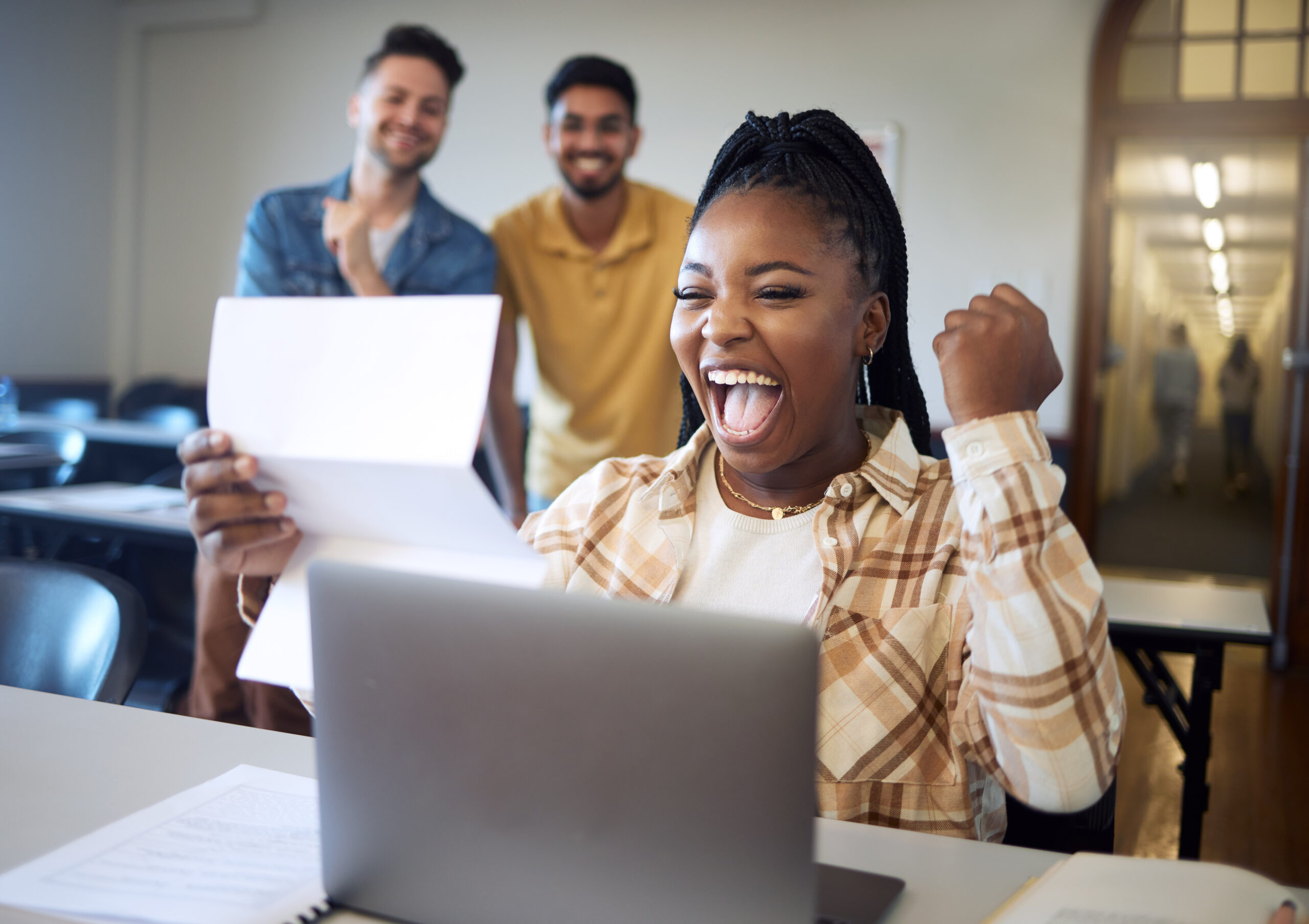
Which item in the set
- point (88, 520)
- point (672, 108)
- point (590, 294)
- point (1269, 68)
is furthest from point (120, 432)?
point (1269, 68)

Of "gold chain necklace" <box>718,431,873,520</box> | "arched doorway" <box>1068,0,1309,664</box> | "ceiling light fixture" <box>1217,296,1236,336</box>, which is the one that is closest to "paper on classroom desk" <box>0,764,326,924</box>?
"gold chain necklace" <box>718,431,873,520</box>

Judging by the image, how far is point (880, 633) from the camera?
1.01 metres

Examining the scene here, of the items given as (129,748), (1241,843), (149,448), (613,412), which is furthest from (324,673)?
(149,448)

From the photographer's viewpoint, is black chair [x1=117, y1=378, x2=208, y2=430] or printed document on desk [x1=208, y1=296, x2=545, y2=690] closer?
printed document on desk [x1=208, y1=296, x2=545, y2=690]

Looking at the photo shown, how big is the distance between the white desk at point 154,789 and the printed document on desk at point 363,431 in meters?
0.13

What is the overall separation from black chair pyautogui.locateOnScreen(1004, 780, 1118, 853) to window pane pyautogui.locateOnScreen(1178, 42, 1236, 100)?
152 inches

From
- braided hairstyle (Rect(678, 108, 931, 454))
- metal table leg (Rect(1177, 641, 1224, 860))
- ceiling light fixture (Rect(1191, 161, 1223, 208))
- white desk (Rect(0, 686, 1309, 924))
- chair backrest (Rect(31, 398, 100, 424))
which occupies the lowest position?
metal table leg (Rect(1177, 641, 1224, 860))

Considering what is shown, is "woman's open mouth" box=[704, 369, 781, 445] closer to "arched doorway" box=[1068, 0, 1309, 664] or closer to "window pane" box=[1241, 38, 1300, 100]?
"arched doorway" box=[1068, 0, 1309, 664]

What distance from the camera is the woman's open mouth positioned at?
1083mm

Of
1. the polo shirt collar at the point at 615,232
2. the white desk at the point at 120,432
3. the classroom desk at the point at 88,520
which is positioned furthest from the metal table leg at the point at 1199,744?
the white desk at the point at 120,432

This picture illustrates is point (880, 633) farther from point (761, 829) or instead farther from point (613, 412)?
point (613, 412)

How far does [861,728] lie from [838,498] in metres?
0.24

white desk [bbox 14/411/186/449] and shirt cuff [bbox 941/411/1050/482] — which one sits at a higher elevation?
shirt cuff [bbox 941/411/1050/482]

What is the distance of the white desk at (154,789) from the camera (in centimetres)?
78
